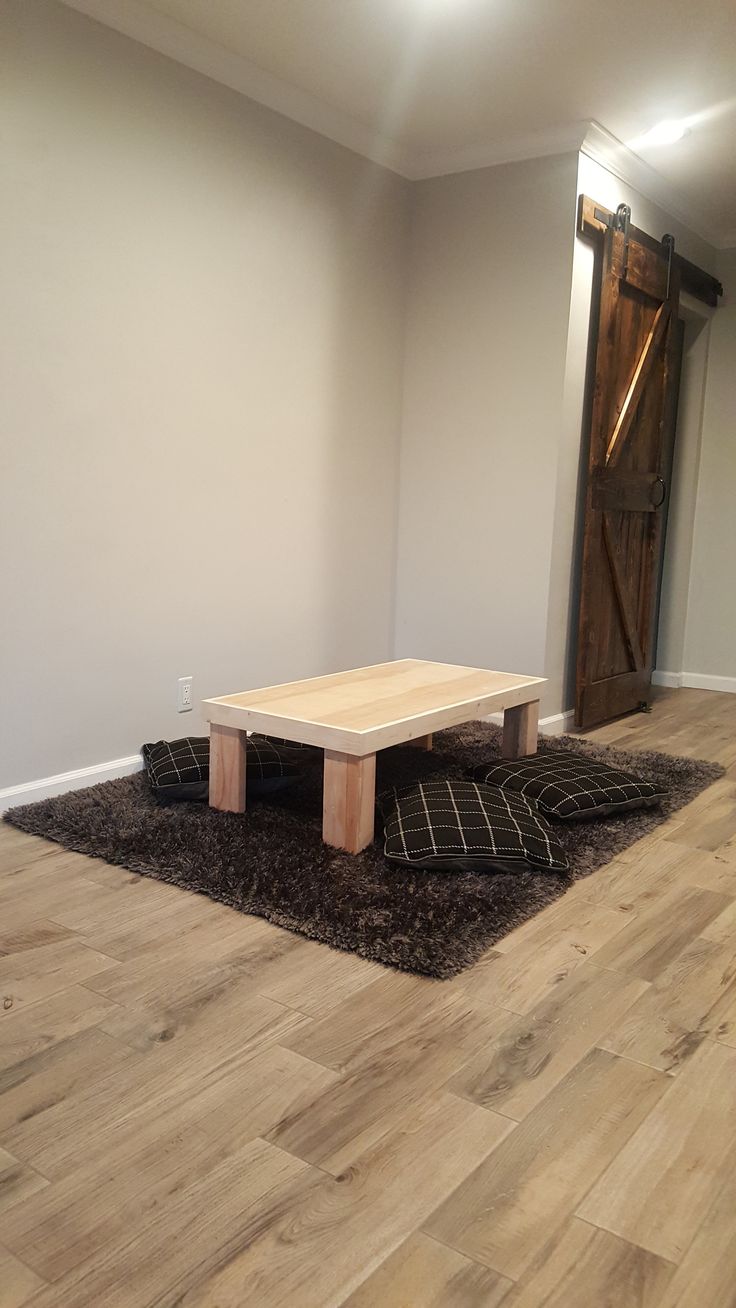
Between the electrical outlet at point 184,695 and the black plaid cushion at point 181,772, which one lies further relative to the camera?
the electrical outlet at point 184,695

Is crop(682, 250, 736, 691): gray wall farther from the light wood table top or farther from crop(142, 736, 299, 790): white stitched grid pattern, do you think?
crop(142, 736, 299, 790): white stitched grid pattern

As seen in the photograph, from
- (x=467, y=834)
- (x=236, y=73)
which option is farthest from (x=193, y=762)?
(x=236, y=73)

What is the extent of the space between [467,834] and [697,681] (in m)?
3.47

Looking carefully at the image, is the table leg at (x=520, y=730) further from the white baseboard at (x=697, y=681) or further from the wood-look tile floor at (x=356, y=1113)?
the white baseboard at (x=697, y=681)

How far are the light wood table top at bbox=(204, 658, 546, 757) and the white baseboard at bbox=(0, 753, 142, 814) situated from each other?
0.58 metres

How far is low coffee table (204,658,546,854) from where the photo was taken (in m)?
2.70

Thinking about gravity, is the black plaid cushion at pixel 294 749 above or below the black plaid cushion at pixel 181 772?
below

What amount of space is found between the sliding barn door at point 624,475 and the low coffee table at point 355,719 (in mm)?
1027

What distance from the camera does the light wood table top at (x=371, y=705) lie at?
8.91 ft

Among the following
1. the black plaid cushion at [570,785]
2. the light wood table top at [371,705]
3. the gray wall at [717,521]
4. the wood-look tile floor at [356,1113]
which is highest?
the gray wall at [717,521]

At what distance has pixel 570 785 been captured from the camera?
312cm

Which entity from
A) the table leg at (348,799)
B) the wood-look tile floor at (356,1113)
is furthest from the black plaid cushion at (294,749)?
the wood-look tile floor at (356,1113)

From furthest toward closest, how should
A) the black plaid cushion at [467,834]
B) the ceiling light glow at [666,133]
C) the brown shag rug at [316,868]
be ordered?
the ceiling light glow at [666,133] → the black plaid cushion at [467,834] → the brown shag rug at [316,868]

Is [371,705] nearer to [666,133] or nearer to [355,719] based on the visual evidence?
[355,719]
